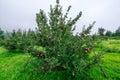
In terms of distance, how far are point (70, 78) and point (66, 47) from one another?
2150 millimetres

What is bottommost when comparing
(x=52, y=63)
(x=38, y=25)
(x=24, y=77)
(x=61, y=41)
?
(x=24, y=77)

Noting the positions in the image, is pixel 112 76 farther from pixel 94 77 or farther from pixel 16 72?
pixel 16 72

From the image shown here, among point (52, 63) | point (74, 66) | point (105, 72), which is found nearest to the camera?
point (52, 63)

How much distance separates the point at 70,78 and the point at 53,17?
4.29 metres

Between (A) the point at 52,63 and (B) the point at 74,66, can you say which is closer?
(A) the point at 52,63

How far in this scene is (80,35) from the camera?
17438 millimetres

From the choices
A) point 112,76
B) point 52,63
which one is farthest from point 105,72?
point 52,63

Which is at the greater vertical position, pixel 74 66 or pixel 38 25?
pixel 38 25

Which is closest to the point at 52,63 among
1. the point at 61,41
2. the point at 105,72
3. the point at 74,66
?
the point at 74,66

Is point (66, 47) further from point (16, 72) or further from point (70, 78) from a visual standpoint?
point (16, 72)

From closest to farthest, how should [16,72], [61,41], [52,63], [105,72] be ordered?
[52,63]
[61,41]
[105,72]
[16,72]

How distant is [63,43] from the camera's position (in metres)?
16.7

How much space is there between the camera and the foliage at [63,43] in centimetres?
1588

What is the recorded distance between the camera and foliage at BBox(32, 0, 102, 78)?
15.9 m
